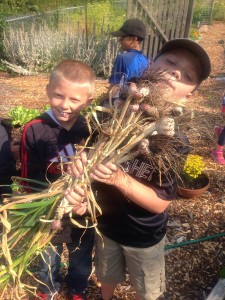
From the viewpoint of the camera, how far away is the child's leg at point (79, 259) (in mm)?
2020

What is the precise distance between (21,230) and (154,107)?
76cm

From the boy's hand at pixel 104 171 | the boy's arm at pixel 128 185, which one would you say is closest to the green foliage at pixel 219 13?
the boy's arm at pixel 128 185

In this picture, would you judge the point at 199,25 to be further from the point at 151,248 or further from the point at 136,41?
the point at 151,248

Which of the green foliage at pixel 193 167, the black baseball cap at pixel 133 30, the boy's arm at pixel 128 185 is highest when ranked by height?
the boy's arm at pixel 128 185

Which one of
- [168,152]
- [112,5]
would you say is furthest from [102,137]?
[112,5]

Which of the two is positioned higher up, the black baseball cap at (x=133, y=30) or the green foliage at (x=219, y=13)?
the black baseball cap at (x=133, y=30)

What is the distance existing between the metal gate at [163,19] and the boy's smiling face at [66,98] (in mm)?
6253

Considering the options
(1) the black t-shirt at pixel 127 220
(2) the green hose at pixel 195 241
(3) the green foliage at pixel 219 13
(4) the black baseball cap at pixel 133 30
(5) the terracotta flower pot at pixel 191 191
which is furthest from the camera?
(3) the green foliage at pixel 219 13

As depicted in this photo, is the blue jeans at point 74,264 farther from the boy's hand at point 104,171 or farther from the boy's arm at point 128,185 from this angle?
the boy's hand at point 104,171

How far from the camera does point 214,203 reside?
3.44 meters

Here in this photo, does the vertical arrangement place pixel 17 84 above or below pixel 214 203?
below

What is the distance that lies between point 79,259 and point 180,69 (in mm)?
1335

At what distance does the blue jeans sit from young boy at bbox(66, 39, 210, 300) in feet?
0.41

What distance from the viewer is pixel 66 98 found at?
1.75m
